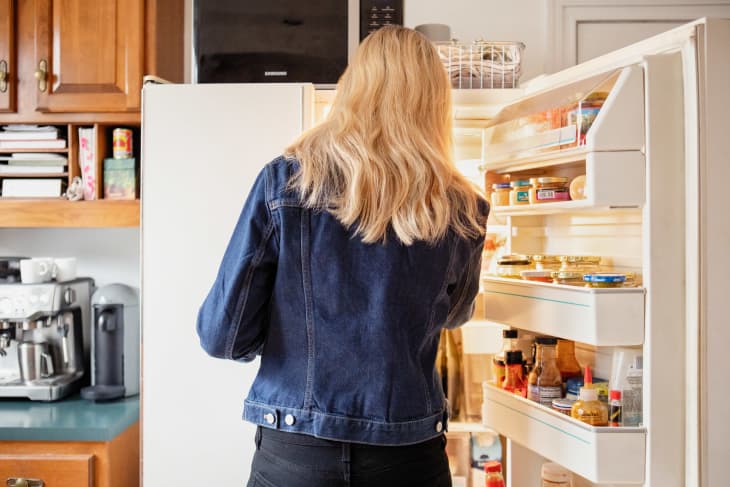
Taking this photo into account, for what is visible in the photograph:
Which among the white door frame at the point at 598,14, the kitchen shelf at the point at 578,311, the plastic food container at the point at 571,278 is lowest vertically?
the kitchen shelf at the point at 578,311

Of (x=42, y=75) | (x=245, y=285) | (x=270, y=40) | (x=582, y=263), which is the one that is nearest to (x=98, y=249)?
(x=42, y=75)

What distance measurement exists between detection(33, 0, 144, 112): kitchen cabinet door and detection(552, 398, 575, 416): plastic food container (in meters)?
1.45

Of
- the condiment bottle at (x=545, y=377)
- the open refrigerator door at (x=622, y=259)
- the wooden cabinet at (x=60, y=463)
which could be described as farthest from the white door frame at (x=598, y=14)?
the wooden cabinet at (x=60, y=463)

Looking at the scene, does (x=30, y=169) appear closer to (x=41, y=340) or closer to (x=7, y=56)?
(x=7, y=56)

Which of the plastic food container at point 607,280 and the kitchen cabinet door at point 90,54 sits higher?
the kitchen cabinet door at point 90,54

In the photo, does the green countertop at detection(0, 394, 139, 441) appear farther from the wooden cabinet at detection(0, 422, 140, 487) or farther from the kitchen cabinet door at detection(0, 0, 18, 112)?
the kitchen cabinet door at detection(0, 0, 18, 112)

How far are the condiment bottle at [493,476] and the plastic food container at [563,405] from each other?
33cm

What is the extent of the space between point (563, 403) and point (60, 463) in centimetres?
130

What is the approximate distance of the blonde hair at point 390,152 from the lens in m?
1.27

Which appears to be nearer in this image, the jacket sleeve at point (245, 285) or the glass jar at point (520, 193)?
the jacket sleeve at point (245, 285)

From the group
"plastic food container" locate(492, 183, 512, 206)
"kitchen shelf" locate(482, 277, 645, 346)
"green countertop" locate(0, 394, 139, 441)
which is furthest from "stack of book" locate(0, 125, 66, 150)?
"kitchen shelf" locate(482, 277, 645, 346)

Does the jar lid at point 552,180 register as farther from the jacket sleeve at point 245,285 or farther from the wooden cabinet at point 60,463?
the wooden cabinet at point 60,463

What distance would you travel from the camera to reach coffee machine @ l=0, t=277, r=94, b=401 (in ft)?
7.32

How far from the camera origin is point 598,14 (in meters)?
2.38
